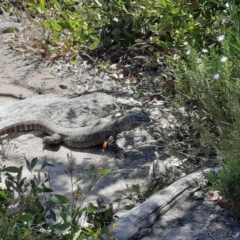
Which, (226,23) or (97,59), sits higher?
(226,23)

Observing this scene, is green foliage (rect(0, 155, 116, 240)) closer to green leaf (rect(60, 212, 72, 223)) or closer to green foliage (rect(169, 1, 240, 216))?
green leaf (rect(60, 212, 72, 223))

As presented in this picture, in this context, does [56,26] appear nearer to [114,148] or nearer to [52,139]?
[52,139]

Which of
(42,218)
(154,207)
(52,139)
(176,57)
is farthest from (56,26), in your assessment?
(42,218)

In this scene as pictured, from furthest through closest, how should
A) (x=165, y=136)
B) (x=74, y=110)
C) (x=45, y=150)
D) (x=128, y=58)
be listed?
(x=128, y=58) → (x=74, y=110) → (x=45, y=150) → (x=165, y=136)

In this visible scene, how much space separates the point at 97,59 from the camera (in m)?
8.94

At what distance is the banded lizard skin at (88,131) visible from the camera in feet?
22.5

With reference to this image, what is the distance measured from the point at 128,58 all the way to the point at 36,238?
504 cm

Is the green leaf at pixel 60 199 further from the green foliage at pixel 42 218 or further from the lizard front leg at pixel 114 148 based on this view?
the lizard front leg at pixel 114 148

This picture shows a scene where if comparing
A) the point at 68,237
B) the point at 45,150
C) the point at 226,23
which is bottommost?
the point at 45,150

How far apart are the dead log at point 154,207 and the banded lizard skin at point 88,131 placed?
65.1 inches

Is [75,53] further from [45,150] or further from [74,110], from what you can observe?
[45,150]

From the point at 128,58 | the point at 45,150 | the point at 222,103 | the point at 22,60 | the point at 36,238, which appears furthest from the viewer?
the point at 22,60

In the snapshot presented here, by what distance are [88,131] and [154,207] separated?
2323mm

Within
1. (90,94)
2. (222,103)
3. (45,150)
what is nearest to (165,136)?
(222,103)
